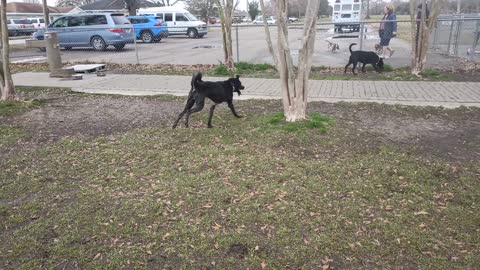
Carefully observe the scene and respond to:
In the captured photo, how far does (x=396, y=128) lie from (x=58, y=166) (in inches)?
191

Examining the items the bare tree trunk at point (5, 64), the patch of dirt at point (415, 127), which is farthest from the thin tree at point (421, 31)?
the bare tree trunk at point (5, 64)

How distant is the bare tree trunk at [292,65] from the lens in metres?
5.34

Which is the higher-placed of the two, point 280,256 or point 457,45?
point 457,45

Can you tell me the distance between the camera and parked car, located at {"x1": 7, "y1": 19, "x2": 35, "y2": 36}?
38675 millimetres

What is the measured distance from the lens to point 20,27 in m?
39.4

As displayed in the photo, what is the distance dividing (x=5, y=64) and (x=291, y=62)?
19.3 feet

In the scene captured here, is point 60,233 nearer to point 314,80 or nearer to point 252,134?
point 252,134

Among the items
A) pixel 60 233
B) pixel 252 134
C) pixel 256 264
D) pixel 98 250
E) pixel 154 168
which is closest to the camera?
pixel 256 264

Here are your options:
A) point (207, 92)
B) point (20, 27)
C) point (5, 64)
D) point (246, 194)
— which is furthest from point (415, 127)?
point (20, 27)

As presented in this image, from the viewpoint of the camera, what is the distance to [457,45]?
13.6 m

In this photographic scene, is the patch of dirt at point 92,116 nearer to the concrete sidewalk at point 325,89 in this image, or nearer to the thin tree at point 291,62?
the concrete sidewalk at point 325,89

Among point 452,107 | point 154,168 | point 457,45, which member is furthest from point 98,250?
point 457,45

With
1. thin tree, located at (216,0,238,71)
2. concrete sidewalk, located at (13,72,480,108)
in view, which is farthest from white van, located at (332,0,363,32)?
concrete sidewalk, located at (13,72,480,108)

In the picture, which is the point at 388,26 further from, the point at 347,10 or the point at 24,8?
the point at 24,8
